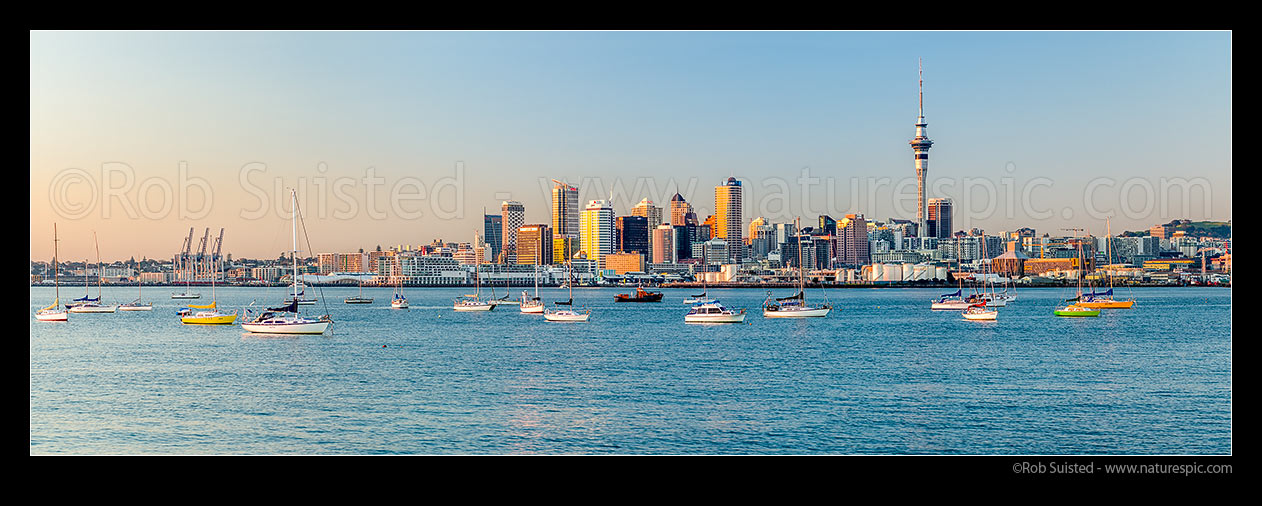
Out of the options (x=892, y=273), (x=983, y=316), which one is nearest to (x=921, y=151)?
(x=892, y=273)

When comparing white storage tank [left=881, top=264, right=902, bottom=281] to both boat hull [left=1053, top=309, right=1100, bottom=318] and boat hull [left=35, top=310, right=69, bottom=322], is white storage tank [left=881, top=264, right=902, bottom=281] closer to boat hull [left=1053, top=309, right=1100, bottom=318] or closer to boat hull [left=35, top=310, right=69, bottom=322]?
boat hull [left=1053, top=309, right=1100, bottom=318]

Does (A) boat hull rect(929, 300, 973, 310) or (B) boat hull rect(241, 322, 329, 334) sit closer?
(B) boat hull rect(241, 322, 329, 334)

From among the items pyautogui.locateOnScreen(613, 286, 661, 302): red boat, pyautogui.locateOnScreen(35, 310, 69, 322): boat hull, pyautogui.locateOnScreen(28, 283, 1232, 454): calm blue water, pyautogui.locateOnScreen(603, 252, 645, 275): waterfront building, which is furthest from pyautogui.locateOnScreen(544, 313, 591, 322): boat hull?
pyautogui.locateOnScreen(603, 252, 645, 275): waterfront building

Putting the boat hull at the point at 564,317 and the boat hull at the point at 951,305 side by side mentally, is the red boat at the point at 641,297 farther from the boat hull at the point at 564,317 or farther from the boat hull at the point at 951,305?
the boat hull at the point at 564,317

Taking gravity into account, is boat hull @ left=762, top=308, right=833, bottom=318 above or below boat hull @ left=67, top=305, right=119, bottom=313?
below

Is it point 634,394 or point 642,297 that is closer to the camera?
point 634,394

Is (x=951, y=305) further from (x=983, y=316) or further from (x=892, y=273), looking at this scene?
(x=892, y=273)

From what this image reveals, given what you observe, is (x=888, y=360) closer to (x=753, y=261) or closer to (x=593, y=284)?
(x=593, y=284)

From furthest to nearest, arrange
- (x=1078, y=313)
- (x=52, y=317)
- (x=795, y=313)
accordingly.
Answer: (x=1078, y=313) < (x=52, y=317) < (x=795, y=313)
